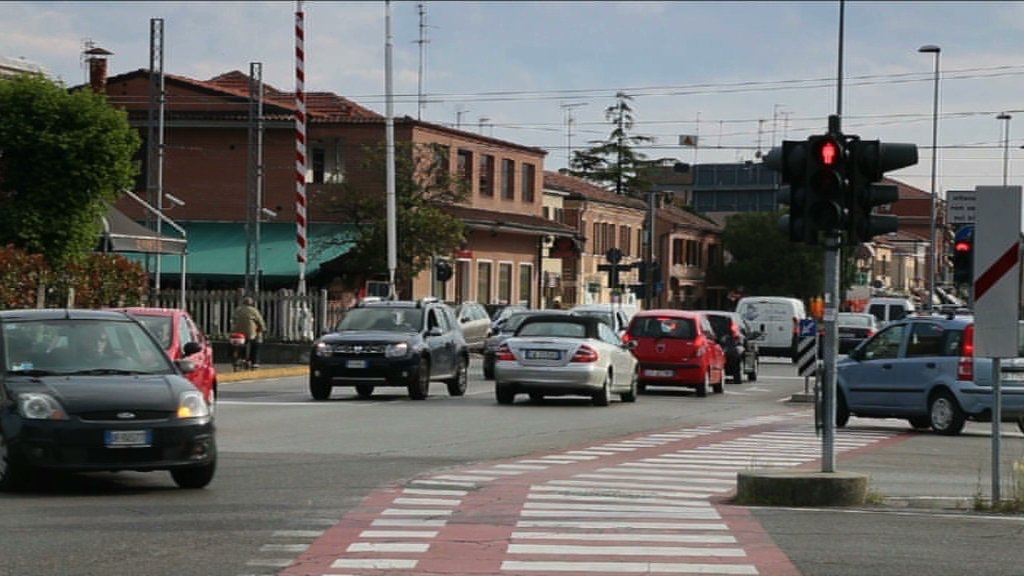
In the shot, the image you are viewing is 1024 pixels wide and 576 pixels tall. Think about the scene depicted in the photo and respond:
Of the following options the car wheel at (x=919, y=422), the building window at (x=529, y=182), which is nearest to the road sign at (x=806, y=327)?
the building window at (x=529, y=182)

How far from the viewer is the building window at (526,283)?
79.4 metres

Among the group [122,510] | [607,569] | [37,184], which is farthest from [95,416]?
[37,184]

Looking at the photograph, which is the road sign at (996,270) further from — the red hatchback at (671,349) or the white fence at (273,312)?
the white fence at (273,312)

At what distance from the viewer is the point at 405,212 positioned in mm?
62781

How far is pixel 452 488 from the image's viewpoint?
17.1 metres

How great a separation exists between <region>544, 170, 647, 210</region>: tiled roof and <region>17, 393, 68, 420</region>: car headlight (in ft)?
231

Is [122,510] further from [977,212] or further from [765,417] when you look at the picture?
[765,417]

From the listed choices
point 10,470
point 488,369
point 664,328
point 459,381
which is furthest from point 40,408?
point 488,369

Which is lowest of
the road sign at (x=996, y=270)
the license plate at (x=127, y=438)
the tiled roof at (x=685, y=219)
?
the license plate at (x=127, y=438)

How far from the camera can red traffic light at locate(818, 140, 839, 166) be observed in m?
16.7

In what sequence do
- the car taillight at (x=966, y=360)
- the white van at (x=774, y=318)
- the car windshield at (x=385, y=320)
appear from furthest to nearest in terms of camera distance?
the white van at (x=774, y=318), the car windshield at (x=385, y=320), the car taillight at (x=966, y=360)

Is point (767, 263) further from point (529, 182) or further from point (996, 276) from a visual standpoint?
point (996, 276)

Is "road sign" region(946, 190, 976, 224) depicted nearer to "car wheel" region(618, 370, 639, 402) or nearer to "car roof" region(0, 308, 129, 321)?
"car wheel" region(618, 370, 639, 402)

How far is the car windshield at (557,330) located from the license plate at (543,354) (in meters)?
0.74
